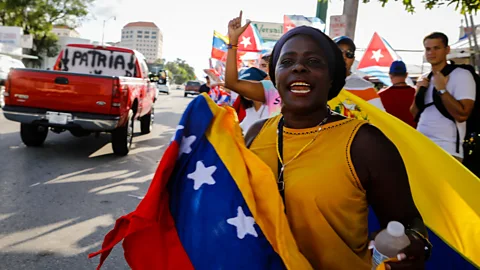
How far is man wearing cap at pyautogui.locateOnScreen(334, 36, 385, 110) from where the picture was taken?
13.8 feet

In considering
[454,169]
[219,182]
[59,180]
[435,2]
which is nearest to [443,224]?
[454,169]

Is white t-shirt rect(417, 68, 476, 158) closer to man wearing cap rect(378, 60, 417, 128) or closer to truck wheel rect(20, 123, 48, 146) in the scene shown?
man wearing cap rect(378, 60, 417, 128)

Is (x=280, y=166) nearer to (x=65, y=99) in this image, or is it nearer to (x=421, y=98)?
(x=421, y=98)

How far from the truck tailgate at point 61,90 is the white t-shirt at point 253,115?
13.0ft

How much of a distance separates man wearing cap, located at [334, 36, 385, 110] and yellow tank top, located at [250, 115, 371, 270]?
261 cm

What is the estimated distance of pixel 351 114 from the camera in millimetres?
3254

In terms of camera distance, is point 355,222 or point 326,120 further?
point 326,120

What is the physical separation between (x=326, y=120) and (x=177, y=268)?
0.76 metres

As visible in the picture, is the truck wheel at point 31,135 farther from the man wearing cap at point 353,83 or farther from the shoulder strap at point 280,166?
the shoulder strap at point 280,166

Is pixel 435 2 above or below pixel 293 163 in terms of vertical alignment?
above

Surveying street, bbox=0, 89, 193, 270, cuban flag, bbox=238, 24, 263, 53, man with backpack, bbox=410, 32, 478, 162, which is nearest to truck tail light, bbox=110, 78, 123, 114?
street, bbox=0, 89, 193, 270

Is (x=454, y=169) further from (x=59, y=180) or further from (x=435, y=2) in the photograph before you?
(x=59, y=180)

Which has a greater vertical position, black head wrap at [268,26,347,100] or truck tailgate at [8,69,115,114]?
black head wrap at [268,26,347,100]

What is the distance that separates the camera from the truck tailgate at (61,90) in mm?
7895
